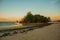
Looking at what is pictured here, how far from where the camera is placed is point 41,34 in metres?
1.69

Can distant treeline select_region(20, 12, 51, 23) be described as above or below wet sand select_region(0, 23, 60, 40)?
above

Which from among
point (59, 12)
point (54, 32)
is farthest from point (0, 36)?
point (59, 12)

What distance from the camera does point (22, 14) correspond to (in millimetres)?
1710

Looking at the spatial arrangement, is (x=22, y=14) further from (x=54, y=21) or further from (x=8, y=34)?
(x=54, y=21)

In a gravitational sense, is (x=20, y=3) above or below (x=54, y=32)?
above

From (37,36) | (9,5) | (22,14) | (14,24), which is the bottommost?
(37,36)

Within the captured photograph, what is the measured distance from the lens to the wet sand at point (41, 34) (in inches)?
64.5

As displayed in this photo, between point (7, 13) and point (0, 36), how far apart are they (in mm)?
328

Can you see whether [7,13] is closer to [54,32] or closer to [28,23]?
[28,23]

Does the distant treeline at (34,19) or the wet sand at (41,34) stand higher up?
the distant treeline at (34,19)

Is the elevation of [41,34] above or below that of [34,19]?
below

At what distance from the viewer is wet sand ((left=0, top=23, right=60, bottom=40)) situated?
64.5 inches

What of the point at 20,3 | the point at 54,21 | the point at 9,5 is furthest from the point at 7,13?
the point at 54,21

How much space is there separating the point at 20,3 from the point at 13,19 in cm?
24
